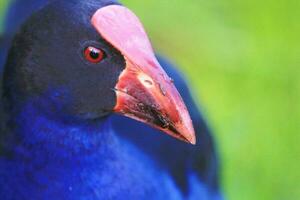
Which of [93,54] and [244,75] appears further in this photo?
[244,75]

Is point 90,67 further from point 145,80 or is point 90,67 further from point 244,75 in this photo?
point 244,75

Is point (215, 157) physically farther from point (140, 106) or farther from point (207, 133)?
point (140, 106)

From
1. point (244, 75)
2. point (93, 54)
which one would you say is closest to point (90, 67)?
point (93, 54)

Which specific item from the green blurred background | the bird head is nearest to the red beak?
the bird head

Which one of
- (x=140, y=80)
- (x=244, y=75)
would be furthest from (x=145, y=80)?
(x=244, y=75)

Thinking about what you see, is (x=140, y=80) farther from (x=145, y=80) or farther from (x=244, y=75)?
(x=244, y=75)

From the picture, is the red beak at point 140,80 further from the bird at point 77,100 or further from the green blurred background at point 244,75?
the green blurred background at point 244,75
